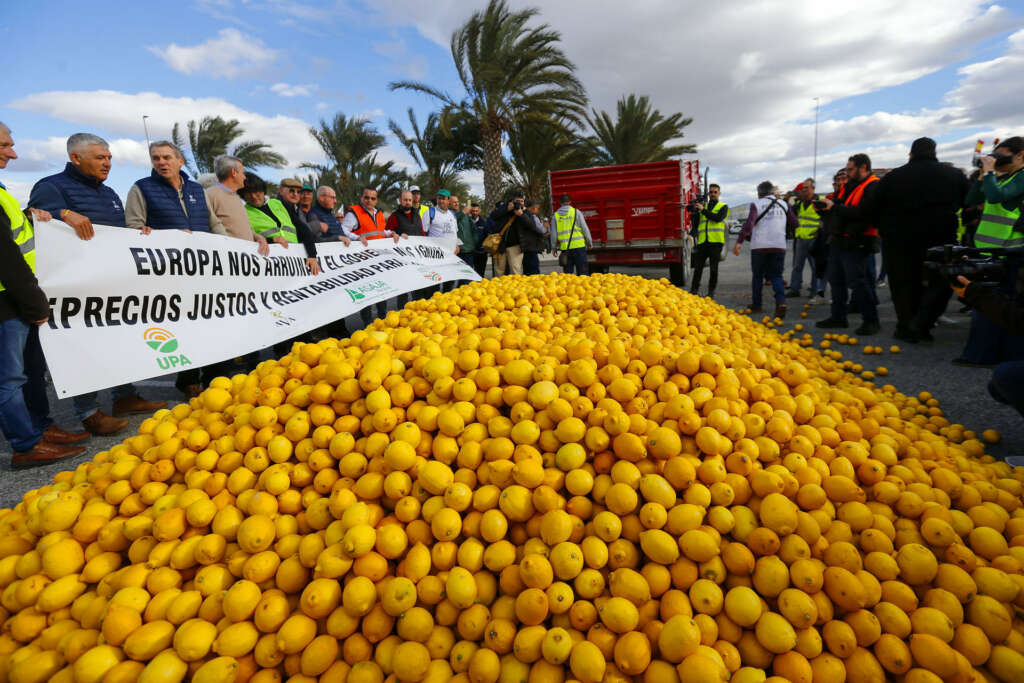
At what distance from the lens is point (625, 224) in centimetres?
1123

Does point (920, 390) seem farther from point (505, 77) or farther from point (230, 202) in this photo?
point (505, 77)

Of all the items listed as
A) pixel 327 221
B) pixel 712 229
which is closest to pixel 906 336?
pixel 712 229

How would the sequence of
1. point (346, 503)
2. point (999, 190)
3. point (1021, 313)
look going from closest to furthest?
point (346, 503), point (1021, 313), point (999, 190)

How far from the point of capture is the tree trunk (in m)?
18.0

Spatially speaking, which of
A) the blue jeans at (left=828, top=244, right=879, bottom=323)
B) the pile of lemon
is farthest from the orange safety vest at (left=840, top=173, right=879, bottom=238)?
the pile of lemon

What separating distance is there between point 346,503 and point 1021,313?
3.55m

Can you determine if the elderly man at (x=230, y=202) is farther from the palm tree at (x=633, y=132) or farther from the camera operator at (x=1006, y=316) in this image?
the palm tree at (x=633, y=132)

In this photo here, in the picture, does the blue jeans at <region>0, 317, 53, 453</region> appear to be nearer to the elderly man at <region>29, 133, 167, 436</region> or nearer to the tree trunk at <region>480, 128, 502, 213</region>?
the elderly man at <region>29, 133, 167, 436</region>

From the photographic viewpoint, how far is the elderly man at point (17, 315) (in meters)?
2.95

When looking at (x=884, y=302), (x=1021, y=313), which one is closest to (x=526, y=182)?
(x=884, y=302)

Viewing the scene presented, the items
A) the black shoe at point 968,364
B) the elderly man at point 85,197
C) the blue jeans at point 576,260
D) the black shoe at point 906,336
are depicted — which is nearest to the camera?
the elderly man at point 85,197

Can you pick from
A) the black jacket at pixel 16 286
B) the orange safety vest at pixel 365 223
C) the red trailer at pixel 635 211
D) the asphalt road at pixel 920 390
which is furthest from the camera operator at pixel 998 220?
the black jacket at pixel 16 286

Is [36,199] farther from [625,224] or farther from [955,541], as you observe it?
[625,224]

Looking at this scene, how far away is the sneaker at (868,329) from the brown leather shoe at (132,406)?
8.03m
